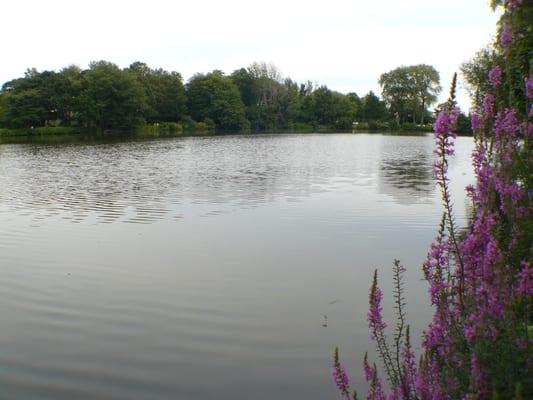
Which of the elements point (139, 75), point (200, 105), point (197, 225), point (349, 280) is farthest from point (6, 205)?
point (200, 105)

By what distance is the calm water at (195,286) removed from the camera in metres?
5.59

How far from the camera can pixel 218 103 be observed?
107000 mm

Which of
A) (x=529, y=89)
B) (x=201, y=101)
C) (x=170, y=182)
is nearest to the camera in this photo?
(x=529, y=89)

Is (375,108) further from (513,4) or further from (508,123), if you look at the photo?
(513,4)

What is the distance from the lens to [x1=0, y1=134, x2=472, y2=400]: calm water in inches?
220

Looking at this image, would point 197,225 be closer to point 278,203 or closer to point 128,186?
point 278,203

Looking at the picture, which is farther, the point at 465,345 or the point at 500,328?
the point at 465,345

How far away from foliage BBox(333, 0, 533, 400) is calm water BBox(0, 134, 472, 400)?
2.41m

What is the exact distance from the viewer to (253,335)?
6543 mm

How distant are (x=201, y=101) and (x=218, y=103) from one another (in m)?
5.00

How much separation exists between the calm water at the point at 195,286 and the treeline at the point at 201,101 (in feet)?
224

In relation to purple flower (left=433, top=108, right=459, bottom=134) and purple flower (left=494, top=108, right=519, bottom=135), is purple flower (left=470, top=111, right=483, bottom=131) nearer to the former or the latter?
purple flower (left=494, top=108, right=519, bottom=135)

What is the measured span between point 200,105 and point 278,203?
96379mm

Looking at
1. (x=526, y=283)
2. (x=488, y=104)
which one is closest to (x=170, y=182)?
(x=488, y=104)
